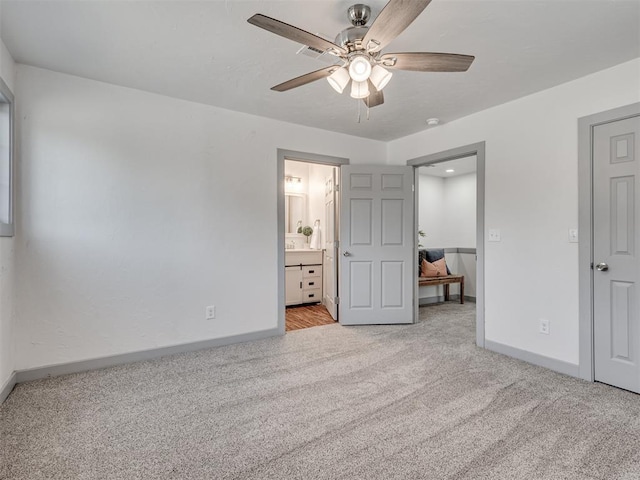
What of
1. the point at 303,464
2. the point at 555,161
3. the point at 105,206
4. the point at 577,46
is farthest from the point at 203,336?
the point at 577,46

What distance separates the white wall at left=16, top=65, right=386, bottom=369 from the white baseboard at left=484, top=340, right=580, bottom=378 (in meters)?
2.27

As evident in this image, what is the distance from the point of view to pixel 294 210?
5.83m

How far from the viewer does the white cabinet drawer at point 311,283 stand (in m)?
5.21

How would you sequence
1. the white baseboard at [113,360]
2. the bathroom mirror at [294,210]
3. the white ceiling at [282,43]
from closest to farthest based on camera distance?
the white ceiling at [282,43] < the white baseboard at [113,360] < the bathroom mirror at [294,210]

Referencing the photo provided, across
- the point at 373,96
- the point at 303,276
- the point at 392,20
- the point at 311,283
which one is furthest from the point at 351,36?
the point at 311,283

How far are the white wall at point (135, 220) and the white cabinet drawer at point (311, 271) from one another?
1.60 metres

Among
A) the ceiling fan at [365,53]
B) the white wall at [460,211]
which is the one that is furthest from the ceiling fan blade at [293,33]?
the white wall at [460,211]

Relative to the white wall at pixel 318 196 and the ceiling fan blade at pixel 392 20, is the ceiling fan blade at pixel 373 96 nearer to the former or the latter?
the ceiling fan blade at pixel 392 20

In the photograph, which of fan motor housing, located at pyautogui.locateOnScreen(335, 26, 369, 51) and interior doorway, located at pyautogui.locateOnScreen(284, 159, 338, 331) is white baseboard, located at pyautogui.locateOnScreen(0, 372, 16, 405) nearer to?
interior doorway, located at pyautogui.locateOnScreen(284, 159, 338, 331)

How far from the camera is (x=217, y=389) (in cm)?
238

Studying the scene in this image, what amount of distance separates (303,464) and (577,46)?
9.93ft

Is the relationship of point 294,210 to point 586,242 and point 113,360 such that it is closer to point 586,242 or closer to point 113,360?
point 113,360

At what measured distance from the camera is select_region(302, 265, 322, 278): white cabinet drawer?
17.0ft

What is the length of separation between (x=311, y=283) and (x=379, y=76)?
3831 millimetres
